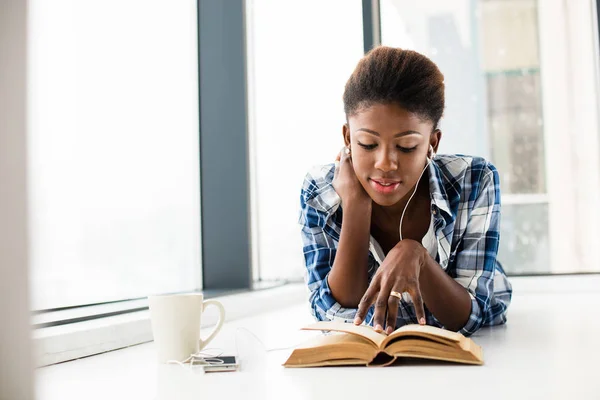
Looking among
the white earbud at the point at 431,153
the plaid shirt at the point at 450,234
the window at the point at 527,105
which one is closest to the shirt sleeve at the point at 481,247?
the plaid shirt at the point at 450,234

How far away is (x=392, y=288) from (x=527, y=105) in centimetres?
226

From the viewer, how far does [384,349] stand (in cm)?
102

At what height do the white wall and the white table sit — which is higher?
the white wall

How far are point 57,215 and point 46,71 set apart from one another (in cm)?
32

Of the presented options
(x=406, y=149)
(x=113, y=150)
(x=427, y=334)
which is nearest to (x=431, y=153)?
(x=406, y=149)

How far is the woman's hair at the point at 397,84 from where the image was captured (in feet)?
4.58

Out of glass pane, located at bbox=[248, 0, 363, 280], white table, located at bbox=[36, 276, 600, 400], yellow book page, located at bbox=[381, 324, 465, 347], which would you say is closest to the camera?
white table, located at bbox=[36, 276, 600, 400]

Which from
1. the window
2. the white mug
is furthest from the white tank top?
the window

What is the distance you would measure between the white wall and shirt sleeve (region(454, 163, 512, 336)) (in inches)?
39.8

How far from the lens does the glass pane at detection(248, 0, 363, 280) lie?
2875 millimetres

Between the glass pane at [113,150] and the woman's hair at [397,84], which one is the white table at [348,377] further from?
the woman's hair at [397,84]

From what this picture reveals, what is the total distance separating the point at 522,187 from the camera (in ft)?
10.1

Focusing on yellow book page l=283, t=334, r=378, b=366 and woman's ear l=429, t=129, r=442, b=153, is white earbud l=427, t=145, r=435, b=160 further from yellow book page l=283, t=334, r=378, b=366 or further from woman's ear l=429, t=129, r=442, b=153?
yellow book page l=283, t=334, r=378, b=366

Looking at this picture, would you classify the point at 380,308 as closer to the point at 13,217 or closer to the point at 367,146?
the point at 367,146
